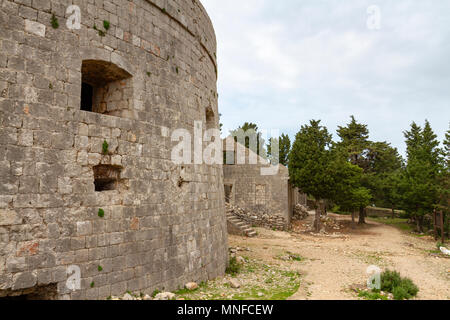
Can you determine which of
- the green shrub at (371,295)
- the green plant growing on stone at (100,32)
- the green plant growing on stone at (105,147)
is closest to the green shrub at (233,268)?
the green shrub at (371,295)

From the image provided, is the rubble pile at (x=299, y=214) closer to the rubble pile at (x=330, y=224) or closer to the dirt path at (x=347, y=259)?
the rubble pile at (x=330, y=224)

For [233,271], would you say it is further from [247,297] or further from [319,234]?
[319,234]

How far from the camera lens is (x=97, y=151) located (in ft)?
16.4

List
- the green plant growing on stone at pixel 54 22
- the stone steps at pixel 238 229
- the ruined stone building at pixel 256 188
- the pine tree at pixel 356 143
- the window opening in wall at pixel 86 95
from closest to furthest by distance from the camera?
the green plant growing on stone at pixel 54 22 → the window opening in wall at pixel 86 95 → the stone steps at pixel 238 229 → the ruined stone building at pixel 256 188 → the pine tree at pixel 356 143

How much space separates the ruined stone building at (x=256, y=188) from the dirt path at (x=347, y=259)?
63.4 inches

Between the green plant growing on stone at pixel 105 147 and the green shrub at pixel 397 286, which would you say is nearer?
the green plant growing on stone at pixel 105 147

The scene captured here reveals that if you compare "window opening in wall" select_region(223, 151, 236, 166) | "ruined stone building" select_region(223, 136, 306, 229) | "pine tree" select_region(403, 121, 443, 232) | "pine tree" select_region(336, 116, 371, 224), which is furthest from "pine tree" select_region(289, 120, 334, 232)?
"pine tree" select_region(336, 116, 371, 224)

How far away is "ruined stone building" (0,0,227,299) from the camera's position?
4238mm

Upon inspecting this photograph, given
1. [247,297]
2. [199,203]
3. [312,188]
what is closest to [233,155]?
[312,188]

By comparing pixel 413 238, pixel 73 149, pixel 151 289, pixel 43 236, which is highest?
pixel 73 149

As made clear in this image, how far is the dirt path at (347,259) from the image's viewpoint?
24.2 ft

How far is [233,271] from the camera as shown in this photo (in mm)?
8328

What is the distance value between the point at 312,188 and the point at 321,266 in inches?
321
